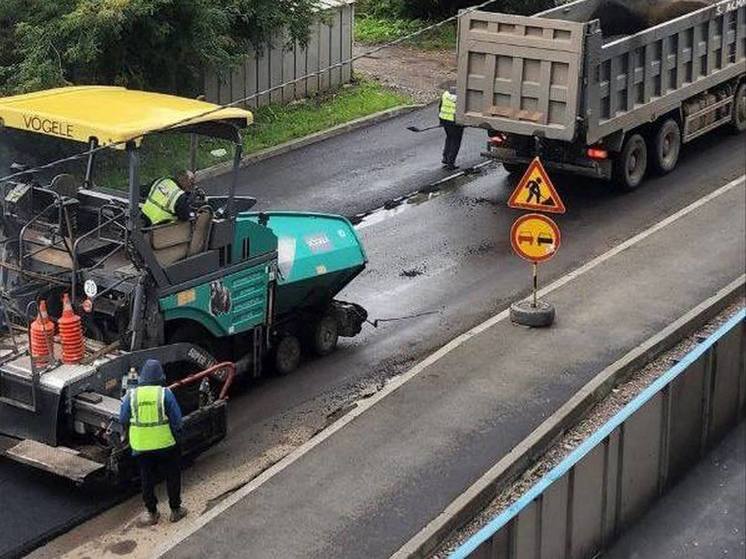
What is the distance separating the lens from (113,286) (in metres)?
10.8

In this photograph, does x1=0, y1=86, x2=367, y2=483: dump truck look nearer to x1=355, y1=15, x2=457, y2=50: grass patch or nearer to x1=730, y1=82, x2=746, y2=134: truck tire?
x1=730, y1=82, x2=746, y2=134: truck tire

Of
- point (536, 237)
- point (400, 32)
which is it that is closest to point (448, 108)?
point (536, 237)

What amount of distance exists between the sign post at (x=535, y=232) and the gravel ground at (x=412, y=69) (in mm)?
10810

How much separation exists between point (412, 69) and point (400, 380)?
49.1ft

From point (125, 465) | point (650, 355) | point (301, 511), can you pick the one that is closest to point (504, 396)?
point (650, 355)

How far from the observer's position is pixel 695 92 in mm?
19656

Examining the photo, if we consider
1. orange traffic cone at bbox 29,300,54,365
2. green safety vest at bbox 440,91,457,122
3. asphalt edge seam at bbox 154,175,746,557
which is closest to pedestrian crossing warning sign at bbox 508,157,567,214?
asphalt edge seam at bbox 154,175,746,557

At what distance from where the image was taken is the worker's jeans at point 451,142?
65.0 feet

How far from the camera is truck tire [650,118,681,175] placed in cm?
1933

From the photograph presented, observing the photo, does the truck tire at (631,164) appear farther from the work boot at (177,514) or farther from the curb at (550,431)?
the work boot at (177,514)

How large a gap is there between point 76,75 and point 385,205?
4.92 metres

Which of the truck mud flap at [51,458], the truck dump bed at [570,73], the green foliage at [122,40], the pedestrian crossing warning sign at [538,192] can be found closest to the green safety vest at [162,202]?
the truck mud flap at [51,458]

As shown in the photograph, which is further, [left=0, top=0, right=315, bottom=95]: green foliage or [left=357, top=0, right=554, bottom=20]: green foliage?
[left=357, top=0, right=554, bottom=20]: green foliage

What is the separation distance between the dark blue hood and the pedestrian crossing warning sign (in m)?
5.07
